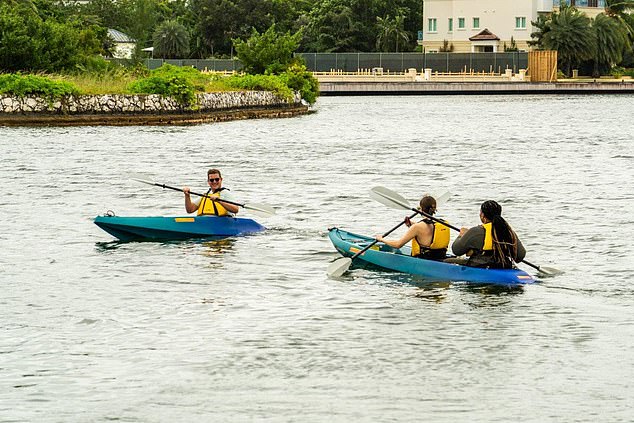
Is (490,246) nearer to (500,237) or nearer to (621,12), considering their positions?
(500,237)

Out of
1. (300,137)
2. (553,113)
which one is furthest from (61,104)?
(553,113)

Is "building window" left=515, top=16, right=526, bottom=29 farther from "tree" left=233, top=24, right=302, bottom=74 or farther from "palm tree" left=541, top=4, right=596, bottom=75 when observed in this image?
"tree" left=233, top=24, right=302, bottom=74

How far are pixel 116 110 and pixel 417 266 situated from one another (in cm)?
3690

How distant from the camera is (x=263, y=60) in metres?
70.9

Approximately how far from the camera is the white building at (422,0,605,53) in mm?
124938

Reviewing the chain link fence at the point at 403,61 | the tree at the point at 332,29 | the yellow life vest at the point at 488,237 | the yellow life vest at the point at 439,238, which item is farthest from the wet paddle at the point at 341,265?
the tree at the point at 332,29

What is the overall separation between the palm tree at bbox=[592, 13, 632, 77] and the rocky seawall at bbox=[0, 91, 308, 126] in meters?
59.8

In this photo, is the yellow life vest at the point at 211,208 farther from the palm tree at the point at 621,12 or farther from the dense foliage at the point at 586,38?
the palm tree at the point at 621,12

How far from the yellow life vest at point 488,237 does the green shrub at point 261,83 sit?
47188 millimetres

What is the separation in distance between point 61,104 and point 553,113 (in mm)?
30976

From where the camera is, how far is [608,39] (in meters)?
114

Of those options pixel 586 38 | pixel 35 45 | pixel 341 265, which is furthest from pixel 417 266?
pixel 586 38

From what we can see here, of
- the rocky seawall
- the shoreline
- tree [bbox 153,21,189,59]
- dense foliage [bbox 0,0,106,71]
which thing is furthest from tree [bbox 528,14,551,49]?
dense foliage [bbox 0,0,106,71]

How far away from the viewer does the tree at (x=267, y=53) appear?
69.9 metres
